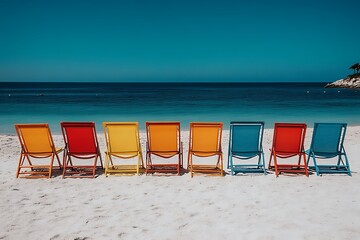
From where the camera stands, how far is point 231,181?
5.38 meters

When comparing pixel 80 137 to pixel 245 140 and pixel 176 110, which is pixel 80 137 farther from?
pixel 176 110

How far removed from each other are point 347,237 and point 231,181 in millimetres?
2253

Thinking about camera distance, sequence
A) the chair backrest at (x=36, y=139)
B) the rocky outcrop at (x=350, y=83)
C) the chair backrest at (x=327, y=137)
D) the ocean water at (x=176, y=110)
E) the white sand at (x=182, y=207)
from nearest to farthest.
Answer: the white sand at (x=182, y=207) → the chair backrest at (x=36, y=139) → the chair backrest at (x=327, y=137) → the ocean water at (x=176, y=110) → the rocky outcrop at (x=350, y=83)

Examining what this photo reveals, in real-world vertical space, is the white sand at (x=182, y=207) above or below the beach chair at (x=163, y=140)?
below

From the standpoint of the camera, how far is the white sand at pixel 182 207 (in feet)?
11.4

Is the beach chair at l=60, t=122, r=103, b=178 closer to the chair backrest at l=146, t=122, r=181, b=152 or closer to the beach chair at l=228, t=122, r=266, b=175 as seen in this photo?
the chair backrest at l=146, t=122, r=181, b=152

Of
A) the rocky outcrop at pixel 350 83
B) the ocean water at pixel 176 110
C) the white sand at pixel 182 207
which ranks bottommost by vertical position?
the rocky outcrop at pixel 350 83

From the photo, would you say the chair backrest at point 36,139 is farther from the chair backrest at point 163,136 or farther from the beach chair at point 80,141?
the chair backrest at point 163,136

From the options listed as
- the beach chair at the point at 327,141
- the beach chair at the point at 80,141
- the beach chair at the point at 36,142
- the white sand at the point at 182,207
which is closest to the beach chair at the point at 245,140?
the white sand at the point at 182,207

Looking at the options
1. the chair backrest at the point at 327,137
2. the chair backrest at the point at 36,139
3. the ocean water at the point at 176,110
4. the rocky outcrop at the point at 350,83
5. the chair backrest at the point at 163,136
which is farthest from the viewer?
the rocky outcrop at the point at 350,83

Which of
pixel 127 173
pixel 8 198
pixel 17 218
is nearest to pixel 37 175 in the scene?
pixel 8 198

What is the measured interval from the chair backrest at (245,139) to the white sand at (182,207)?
48 cm

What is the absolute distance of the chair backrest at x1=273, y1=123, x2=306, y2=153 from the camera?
18.4 feet

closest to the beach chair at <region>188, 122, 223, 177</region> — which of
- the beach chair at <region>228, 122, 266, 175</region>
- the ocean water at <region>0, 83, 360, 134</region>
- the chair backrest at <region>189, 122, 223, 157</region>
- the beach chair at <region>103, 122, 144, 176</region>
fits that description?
the chair backrest at <region>189, 122, 223, 157</region>
